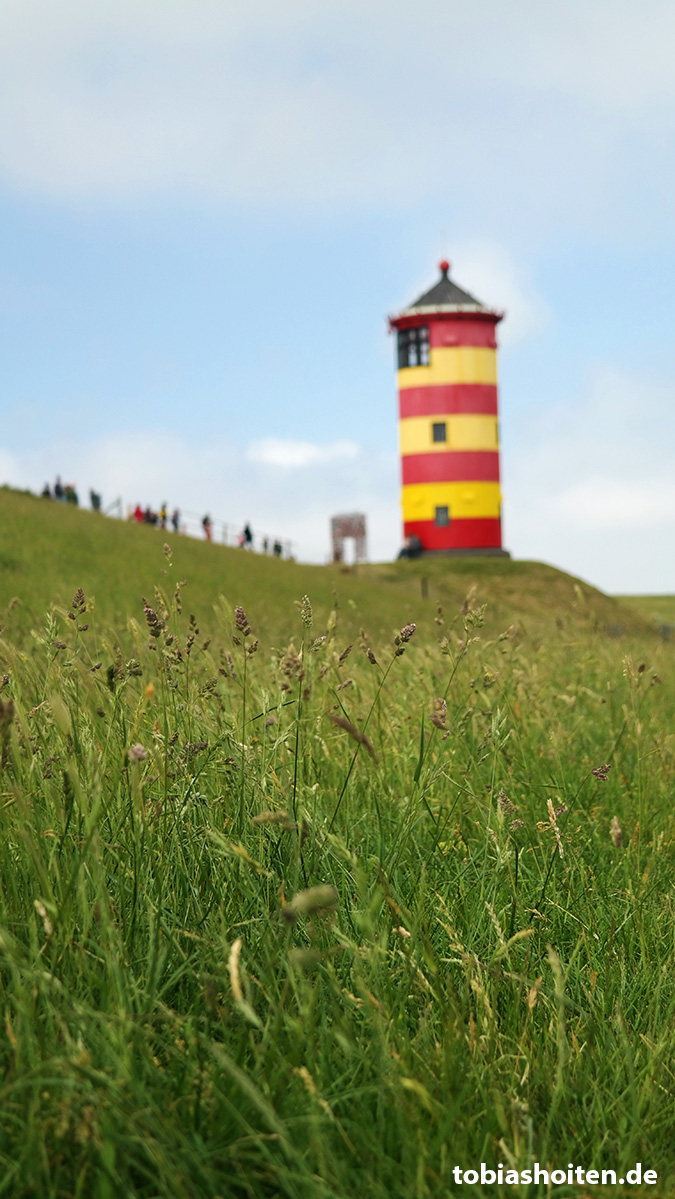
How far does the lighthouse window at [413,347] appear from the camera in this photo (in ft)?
124

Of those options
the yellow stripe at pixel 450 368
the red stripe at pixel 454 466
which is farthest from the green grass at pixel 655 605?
the yellow stripe at pixel 450 368

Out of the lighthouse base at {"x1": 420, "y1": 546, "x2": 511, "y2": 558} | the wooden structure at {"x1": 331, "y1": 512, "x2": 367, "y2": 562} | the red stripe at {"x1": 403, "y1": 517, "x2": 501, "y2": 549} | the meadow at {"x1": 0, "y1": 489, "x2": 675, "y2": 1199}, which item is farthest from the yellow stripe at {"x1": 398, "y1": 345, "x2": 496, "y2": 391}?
the meadow at {"x1": 0, "y1": 489, "x2": 675, "y2": 1199}

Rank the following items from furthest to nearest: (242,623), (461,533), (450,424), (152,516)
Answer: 1. (152,516)
2. (461,533)
3. (450,424)
4. (242,623)

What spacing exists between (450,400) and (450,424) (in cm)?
94

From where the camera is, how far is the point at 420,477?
37.8m

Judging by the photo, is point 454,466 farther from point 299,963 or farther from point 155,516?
point 299,963

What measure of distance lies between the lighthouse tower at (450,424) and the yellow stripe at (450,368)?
4 cm

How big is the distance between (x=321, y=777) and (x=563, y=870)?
86 centimetres

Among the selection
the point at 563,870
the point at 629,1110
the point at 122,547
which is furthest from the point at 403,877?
the point at 122,547

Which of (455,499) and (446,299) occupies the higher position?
(446,299)

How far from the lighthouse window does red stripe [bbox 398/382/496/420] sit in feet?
3.66

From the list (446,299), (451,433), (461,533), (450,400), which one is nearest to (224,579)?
(461,533)

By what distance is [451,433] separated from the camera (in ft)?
122

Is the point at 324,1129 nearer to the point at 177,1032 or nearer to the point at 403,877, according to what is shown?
the point at 177,1032
